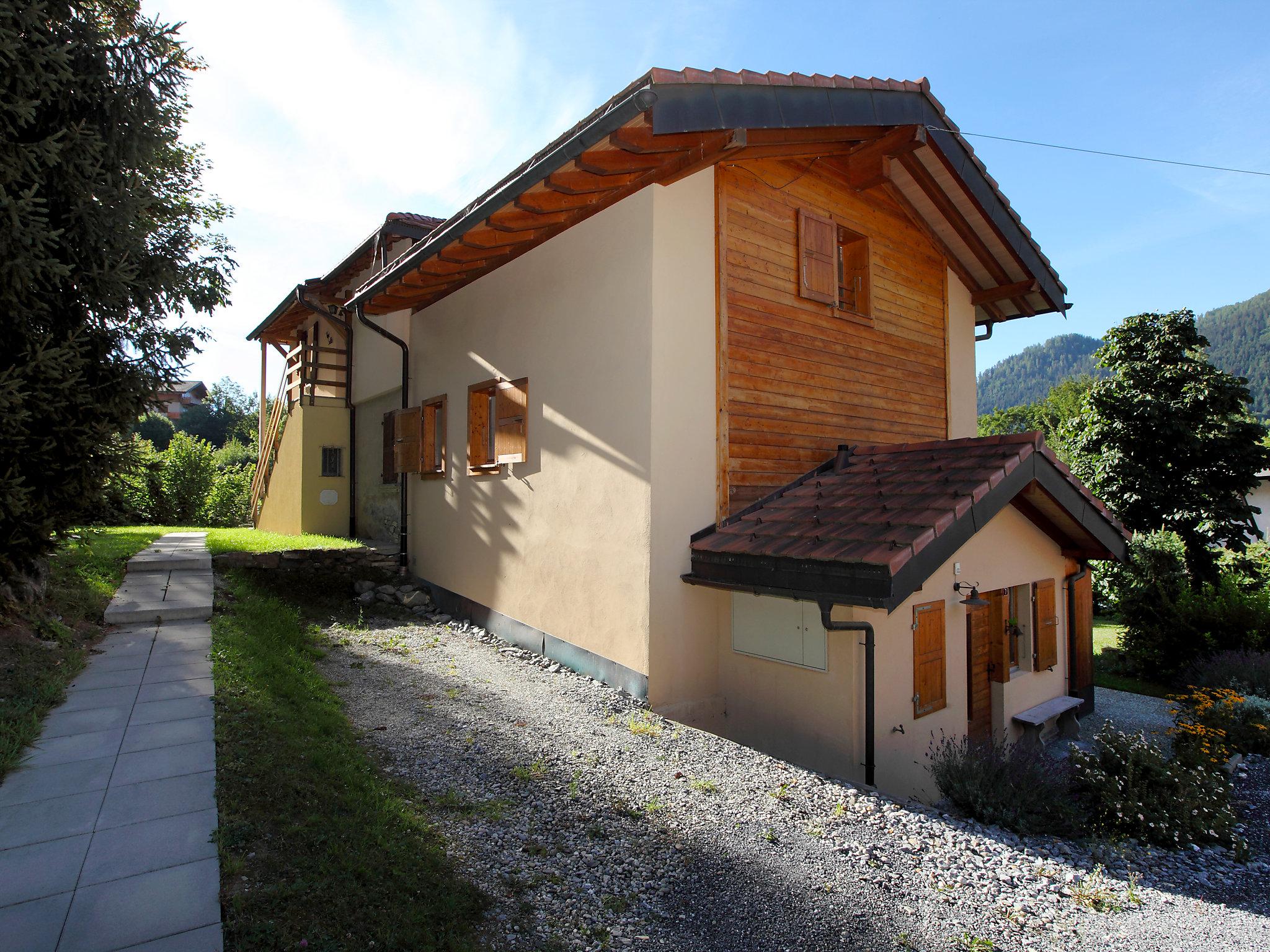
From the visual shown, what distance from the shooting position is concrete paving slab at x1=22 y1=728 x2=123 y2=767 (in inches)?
157

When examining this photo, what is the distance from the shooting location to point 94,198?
Result: 190 inches

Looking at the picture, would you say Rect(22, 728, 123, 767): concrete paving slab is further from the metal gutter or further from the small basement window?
the small basement window

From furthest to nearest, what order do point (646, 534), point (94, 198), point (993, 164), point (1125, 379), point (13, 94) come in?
point (1125, 379) < point (993, 164) < point (646, 534) < point (94, 198) < point (13, 94)

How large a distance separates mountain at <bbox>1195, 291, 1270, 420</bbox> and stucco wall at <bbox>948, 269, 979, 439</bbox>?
12003 centimetres

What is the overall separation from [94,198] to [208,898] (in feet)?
15.7

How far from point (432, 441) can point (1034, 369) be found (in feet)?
671

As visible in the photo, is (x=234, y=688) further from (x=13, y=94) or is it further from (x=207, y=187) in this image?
(x=207, y=187)

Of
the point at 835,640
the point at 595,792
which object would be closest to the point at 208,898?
the point at 595,792

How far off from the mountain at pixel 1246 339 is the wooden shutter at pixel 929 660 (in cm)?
12405

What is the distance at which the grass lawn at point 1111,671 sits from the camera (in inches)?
402

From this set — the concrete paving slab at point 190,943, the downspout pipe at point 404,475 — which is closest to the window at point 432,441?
the downspout pipe at point 404,475

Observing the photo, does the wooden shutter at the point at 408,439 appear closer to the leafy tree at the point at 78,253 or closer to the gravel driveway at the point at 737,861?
the leafy tree at the point at 78,253

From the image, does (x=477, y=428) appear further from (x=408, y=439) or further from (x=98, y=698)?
(x=98, y=698)

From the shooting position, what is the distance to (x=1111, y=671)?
1120 cm
